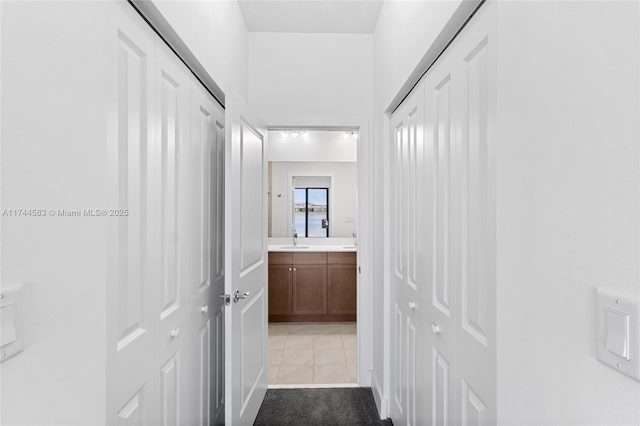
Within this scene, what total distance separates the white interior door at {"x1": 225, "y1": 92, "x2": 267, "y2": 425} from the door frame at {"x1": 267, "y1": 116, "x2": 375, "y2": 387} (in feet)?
1.97

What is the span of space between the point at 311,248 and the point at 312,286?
45 centimetres

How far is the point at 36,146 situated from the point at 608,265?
3.54 feet

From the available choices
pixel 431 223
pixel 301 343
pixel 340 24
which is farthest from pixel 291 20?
pixel 301 343

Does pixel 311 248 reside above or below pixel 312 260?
above

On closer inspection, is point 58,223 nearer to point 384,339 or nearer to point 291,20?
point 384,339

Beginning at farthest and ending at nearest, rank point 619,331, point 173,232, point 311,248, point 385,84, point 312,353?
point 311,248
point 312,353
point 385,84
point 173,232
point 619,331

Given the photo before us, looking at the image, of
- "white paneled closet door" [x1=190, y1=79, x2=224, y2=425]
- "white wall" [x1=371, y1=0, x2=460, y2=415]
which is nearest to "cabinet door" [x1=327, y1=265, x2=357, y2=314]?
"white wall" [x1=371, y1=0, x2=460, y2=415]

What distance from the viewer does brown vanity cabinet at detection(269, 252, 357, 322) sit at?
4.11 meters

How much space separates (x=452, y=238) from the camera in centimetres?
124

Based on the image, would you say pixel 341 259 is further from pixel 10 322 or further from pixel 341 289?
pixel 10 322

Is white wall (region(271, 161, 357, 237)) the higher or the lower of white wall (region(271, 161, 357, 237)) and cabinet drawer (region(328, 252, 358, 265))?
the higher

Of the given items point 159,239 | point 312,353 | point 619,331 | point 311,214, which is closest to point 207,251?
point 159,239

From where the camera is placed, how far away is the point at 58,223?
0.78 metres

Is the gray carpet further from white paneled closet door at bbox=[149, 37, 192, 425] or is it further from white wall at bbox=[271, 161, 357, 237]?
white wall at bbox=[271, 161, 357, 237]
